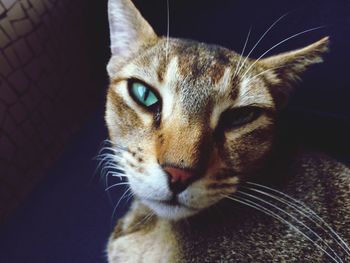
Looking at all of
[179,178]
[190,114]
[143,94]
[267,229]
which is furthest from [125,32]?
[267,229]

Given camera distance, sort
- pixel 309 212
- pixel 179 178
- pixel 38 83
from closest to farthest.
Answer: pixel 179 178
pixel 309 212
pixel 38 83

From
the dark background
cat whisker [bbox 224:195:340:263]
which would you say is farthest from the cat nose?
the dark background

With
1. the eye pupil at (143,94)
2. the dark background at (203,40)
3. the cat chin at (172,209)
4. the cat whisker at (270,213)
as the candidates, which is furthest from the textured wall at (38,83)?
the cat whisker at (270,213)

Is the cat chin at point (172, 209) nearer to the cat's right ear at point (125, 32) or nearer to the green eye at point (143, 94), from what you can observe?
the green eye at point (143, 94)

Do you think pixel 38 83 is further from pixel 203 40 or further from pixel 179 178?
pixel 179 178

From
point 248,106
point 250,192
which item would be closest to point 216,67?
point 248,106
